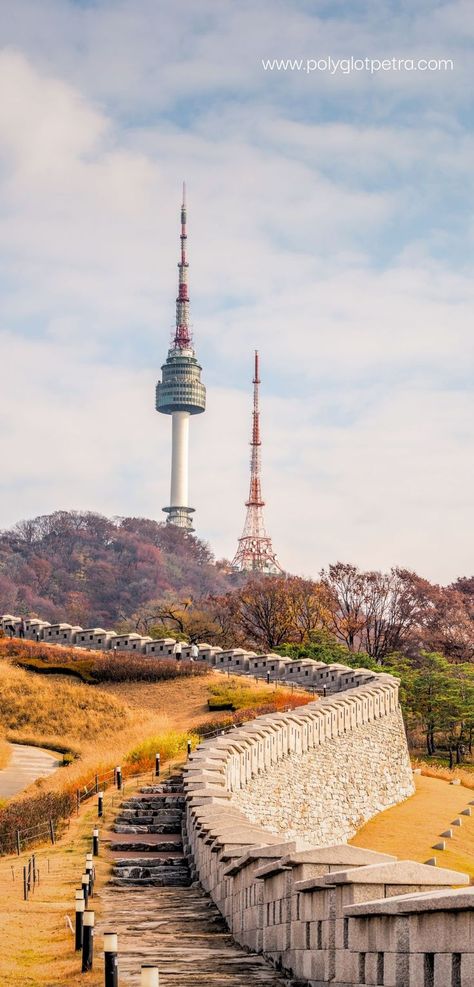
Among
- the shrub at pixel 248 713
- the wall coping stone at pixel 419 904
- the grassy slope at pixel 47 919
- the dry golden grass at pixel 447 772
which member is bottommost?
the grassy slope at pixel 47 919

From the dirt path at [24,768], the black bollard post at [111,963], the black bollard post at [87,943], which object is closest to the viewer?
the black bollard post at [111,963]

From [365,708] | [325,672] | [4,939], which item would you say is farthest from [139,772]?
[325,672]

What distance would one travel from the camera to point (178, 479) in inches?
6934

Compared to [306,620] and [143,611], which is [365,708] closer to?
[306,620]

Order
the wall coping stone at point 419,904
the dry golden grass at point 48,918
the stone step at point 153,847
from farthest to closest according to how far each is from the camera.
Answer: the stone step at point 153,847
the dry golden grass at point 48,918
the wall coping stone at point 419,904

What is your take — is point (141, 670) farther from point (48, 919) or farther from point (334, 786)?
point (48, 919)

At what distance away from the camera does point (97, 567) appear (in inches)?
5408

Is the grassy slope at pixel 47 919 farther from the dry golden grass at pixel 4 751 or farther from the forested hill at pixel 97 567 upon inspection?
the forested hill at pixel 97 567

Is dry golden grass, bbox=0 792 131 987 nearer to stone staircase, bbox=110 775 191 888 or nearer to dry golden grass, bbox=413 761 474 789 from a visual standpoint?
stone staircase, bbox=110 775 191 888

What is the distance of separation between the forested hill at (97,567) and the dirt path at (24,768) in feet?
237

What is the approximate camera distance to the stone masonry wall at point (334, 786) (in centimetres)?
2900

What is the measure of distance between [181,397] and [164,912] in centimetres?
16319

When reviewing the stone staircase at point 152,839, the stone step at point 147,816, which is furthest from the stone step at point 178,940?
the stone step at point 147,816

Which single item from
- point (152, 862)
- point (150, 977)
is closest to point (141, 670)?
point (152, 862)
